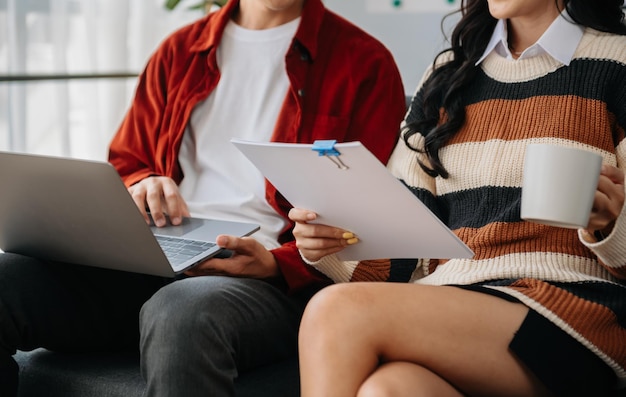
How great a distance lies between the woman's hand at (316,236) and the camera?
4.46 ft

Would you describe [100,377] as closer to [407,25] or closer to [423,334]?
[423,334]

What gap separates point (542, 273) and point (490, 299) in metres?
0.14

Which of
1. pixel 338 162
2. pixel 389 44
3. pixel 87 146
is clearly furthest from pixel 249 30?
pixel 389 44

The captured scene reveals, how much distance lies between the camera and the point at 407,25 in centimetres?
357

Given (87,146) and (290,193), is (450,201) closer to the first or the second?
(290,193)

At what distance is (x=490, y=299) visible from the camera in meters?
1.25

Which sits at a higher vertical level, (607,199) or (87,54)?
(607,199)

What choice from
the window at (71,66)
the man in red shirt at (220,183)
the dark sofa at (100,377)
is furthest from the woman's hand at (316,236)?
the window at (71,66)

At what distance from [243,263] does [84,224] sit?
0.28 meters

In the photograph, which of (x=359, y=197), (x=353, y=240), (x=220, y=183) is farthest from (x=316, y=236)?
(x=220, y=183)

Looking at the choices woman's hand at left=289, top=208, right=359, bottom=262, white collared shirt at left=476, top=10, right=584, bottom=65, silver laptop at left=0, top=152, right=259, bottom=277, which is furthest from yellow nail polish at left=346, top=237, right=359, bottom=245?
white collared shirt at left=476, top=10, right=584, bottom=65

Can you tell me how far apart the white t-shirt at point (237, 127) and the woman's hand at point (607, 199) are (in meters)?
0.66

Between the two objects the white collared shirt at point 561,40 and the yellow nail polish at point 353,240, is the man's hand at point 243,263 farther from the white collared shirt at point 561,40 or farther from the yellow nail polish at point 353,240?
the white collared shirt at point 561,40

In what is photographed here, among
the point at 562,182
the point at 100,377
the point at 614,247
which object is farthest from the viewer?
the point at 100,377
